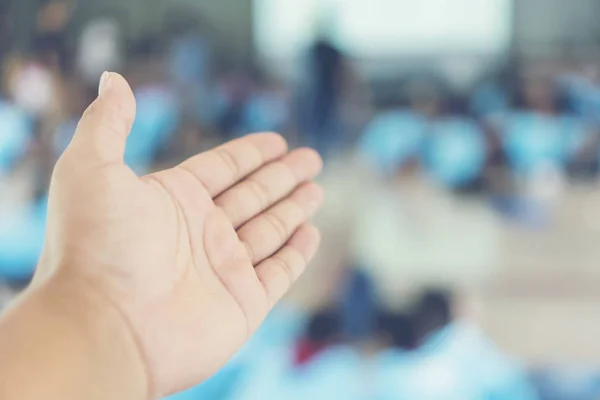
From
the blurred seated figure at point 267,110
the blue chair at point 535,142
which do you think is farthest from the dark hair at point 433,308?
the blurred seated figure at point 267,110

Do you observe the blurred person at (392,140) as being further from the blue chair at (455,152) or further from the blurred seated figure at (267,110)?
the blurred seated figure at (267,110)

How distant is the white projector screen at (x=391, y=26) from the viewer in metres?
Result: 1.28

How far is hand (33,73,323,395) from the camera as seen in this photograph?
21.1 inches

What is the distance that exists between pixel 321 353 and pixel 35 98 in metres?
0.72

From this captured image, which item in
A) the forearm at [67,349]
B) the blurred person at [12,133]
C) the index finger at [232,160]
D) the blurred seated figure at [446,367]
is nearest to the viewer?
the forearm at [67,349]

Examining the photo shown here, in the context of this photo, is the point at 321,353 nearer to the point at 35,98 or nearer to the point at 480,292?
the point at 480,292

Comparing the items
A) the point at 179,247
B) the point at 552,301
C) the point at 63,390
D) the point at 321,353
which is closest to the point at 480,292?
the point at 552,301

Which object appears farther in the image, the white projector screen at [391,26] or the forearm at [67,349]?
the white projector screen at [391,26]

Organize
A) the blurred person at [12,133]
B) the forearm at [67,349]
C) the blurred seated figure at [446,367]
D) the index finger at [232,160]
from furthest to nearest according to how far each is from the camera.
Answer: the blurred person at [12,133], the blurred seated figure at [446,367], the index finger at [232,160], the forearm at [67,349]

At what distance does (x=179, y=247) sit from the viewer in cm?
58

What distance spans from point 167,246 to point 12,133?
91cm

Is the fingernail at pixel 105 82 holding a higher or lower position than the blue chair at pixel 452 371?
higher

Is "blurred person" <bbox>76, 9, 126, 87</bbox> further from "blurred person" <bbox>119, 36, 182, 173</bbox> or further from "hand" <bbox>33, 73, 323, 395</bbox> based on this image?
"hand" <bbox>33, 73, 323, 395</bbox>

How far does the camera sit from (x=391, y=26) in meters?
1.30
